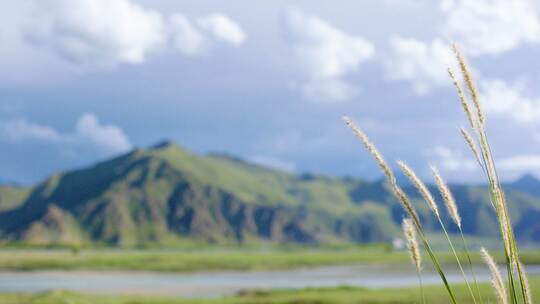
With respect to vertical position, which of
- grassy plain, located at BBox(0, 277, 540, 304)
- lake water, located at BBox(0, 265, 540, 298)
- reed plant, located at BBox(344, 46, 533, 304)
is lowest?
reed plant, located at BBox(344, 46, 533, 304)

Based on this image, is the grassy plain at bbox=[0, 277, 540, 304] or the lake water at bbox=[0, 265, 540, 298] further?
the lake water at bbox=[0, 265, 540, 298]

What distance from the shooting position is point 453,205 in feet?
16.2

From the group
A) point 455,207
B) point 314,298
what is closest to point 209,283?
point 314,298

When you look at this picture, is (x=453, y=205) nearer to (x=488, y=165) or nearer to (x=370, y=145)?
(x=488, y=165)

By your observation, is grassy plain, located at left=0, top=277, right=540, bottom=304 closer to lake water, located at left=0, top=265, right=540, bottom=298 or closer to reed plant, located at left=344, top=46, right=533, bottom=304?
lake water, located at left=0, top=265, right=540, bottom=298

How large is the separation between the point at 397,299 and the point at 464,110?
47.8m

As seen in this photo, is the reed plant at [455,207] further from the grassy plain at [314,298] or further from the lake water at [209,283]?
the lake water at [209,283]

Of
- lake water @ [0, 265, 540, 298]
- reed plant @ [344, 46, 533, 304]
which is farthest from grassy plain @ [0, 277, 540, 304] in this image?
reed plant @ [344, 46, 533, 304]

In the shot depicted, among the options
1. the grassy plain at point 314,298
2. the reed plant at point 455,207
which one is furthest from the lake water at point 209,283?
the reed plant at point 455,207

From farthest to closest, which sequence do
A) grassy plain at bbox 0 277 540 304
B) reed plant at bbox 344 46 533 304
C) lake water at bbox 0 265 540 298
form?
lake water at bbox 0 265 540 298 < grassy plain at bbox 0 277 540 304 < reed plant at bbox 344 46 533 304

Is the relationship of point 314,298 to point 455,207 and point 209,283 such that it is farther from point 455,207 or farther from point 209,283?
point 455,207

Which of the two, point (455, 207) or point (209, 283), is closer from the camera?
point (455, 207)

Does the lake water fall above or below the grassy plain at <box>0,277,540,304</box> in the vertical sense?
above

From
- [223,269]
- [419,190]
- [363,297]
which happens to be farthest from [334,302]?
[223,269]
